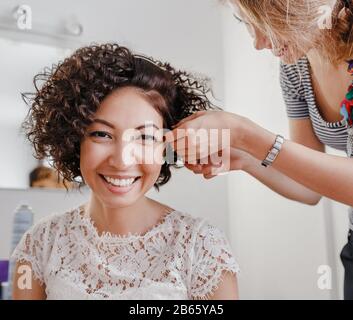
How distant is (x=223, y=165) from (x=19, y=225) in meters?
0.44

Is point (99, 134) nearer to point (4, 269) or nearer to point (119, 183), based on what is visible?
point (119, 183)

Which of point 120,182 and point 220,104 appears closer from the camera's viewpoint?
point 120,182

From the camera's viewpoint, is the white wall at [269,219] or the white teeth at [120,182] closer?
the white teeth at [120,182]

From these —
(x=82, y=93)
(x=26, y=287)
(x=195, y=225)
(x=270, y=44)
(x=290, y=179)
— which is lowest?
(x=26, y=287)

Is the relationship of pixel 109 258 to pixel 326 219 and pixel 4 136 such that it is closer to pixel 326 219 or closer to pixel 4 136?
pixel 4 136

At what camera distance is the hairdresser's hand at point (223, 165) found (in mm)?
902

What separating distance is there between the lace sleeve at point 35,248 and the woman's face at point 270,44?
589mm

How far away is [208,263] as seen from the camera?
830mm

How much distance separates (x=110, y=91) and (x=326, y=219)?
57cm

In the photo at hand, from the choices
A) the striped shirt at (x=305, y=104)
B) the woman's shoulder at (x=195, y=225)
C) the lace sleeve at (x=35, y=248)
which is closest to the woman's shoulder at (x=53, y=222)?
the lace sleeve at (x=35, y=248)

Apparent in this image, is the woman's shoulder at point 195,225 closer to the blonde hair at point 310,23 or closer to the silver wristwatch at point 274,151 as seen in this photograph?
the silver wristwatch at point 274,151
